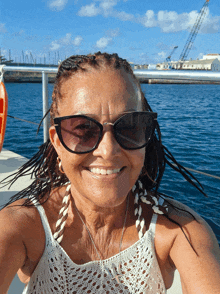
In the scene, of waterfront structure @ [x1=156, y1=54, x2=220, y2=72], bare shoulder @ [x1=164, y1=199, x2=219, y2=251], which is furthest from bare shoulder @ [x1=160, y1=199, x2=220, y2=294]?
waterfront structure @ [x1=156, y1=54, x2=220, y2=72]

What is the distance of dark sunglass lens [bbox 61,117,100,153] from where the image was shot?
3.62ft

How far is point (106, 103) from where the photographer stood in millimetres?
1095

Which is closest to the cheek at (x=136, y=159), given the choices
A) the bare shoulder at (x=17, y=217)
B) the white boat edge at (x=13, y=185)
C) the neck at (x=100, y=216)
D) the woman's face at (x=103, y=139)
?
the woman's face at (x=103, y=139)

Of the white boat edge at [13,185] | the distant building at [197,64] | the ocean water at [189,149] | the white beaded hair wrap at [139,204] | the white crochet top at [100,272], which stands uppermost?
the distant building at [197,64]

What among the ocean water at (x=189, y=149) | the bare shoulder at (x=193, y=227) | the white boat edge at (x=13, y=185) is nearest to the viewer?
the bare shoulder at (x=193, y=227)

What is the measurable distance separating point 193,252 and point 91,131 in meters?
0.67

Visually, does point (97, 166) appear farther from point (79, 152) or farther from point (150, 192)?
point (150, 192)

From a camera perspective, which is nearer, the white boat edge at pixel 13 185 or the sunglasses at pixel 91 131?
the sunglasses at pixel 91 131

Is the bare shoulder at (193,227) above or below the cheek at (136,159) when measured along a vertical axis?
below

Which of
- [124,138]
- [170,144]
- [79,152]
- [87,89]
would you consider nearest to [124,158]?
[124,138]

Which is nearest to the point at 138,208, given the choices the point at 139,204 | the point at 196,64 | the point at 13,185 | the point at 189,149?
the point at 139,204

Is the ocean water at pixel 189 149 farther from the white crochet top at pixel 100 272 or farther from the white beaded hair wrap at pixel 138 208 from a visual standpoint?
the white crochet top at pixel 100 272

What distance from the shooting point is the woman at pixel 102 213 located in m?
1.11

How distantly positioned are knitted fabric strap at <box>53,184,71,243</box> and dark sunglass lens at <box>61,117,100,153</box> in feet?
1.14
